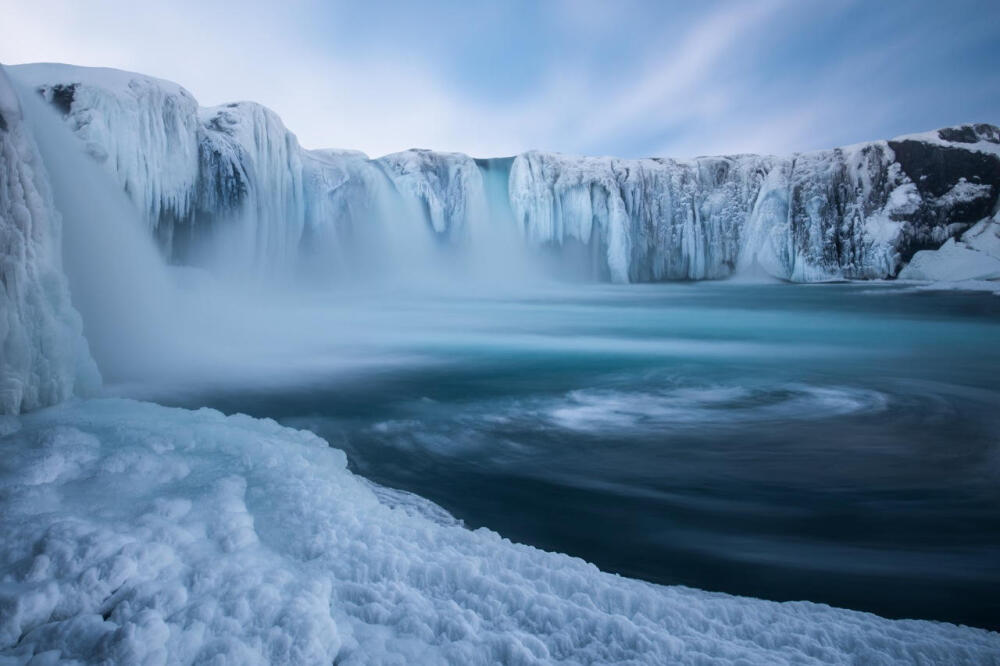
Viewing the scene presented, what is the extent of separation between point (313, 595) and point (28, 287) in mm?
2850

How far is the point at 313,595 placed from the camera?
169cm

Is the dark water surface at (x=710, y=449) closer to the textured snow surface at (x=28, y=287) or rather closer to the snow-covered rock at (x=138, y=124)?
the textured snow surface at (x=28, y=287)

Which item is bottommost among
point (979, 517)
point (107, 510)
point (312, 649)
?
point (979, 517)

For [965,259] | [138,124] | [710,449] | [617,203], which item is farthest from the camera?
[617,203]

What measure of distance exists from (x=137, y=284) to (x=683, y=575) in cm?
606

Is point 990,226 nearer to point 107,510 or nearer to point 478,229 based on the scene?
point 478,229

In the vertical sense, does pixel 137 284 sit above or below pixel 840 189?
below

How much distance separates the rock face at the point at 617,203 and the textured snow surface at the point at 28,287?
8.09m

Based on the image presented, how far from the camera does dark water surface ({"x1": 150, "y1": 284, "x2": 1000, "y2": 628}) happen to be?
2424 mm

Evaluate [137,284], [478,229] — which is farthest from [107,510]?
[478,229]

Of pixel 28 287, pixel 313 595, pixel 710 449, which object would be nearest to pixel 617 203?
pixel 710 449

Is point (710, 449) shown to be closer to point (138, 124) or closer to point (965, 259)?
point (138, 124)

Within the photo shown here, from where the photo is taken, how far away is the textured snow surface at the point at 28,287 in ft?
10.4

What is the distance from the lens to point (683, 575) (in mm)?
2305
